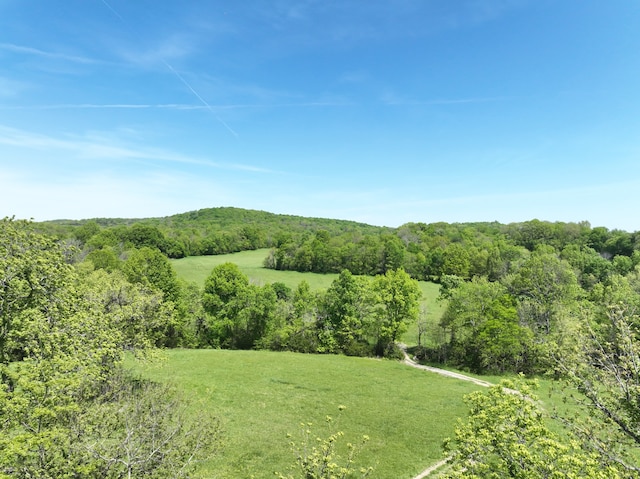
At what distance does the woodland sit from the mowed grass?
322 centimetres

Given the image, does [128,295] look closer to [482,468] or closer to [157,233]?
[482,468]

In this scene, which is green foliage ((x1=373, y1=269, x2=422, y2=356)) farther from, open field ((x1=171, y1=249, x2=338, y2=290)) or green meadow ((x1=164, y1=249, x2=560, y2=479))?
open field ((x1=171, y1=249, x2=338, y2=290))

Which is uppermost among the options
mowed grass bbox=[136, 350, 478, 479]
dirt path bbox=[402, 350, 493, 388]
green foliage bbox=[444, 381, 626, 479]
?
green foliage bbox=[444, 381, 626, 479]

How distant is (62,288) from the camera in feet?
57.8

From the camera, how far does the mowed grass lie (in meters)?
20.3

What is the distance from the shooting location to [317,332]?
161ft

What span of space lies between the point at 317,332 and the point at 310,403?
20.3 m

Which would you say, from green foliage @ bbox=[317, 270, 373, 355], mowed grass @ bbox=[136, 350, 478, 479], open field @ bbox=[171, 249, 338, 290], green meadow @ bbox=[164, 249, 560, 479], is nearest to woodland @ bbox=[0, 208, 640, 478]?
green foliage @ bbox=[317, 270, 373, 355]

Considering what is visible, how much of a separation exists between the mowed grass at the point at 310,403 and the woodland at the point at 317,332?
3.22 meters

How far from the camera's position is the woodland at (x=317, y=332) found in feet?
33.8

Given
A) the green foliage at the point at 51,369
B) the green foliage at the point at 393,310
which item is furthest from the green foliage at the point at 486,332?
the green foliage at the point at 51,369

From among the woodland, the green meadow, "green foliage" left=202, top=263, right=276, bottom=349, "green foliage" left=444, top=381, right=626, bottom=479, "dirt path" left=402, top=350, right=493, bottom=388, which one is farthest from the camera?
"green foliage" left=202, top=263, right=276, bottom=349

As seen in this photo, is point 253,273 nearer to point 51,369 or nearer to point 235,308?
point 235,308

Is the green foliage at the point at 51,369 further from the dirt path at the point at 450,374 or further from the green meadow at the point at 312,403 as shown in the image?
the dirt path at the point at 450,374
